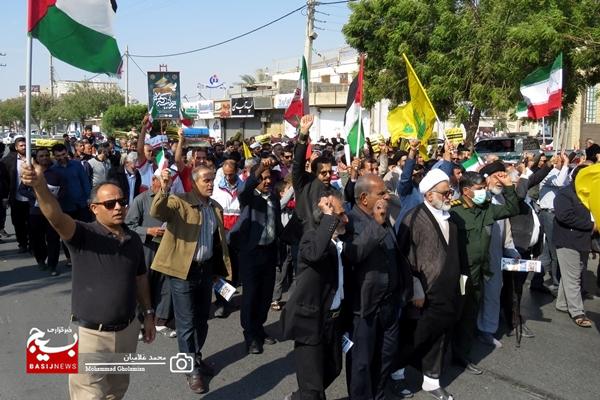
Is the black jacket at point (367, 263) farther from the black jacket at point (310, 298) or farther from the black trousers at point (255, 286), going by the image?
the black trousers at point (255, 286)

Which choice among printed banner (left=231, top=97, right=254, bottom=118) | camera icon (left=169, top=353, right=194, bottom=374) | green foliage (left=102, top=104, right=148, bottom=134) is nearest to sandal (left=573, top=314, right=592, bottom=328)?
camera icon (left=169, top=353, right=194, bottom=374)

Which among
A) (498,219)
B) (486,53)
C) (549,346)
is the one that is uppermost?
(486,53)

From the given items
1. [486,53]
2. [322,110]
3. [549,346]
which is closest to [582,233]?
[549,346]

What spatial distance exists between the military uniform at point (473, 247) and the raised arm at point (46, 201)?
10.5ft

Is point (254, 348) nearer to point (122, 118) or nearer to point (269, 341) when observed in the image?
point (269, 341)

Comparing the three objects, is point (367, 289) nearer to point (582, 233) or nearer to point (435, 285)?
point (435, 285)

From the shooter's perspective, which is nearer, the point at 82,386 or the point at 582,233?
the point at 82,386

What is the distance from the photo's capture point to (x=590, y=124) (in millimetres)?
32781

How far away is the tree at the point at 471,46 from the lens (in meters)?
11.8

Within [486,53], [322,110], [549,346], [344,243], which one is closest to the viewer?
[344,243]

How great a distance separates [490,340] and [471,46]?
11166 millimetres

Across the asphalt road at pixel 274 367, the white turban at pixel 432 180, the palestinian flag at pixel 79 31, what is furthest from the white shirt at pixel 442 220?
the palestinian flag at pixel 79 31

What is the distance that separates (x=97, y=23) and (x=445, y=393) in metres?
3.75

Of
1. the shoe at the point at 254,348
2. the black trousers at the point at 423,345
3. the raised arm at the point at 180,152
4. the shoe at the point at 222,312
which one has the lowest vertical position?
the shoe at the point at 222,312
